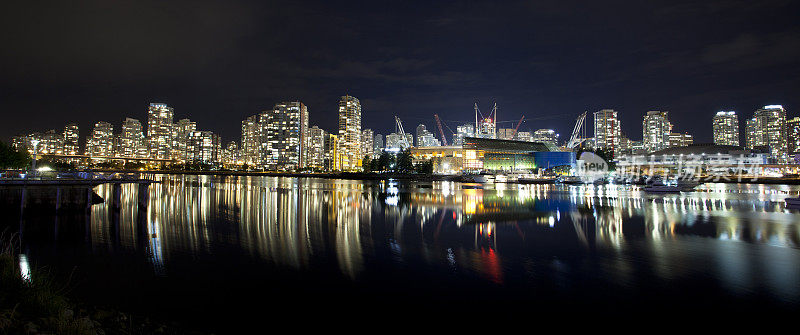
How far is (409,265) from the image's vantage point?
1548 cm

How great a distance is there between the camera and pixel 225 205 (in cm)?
3734

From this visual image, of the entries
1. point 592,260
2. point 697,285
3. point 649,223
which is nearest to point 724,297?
point 697,285

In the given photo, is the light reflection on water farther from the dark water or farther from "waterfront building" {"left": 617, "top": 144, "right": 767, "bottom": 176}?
"waterfront building" {"left": 617, "top": 144, "right": 767, "bottom": 176}

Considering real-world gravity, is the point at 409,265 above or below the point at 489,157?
below

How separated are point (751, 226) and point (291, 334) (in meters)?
27.6

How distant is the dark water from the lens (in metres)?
11.1

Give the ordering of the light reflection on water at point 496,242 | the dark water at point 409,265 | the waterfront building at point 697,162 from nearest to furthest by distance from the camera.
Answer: the dark water at point 409,265
the light reflection on water at point 496,242
the waterfront building at point 697,162

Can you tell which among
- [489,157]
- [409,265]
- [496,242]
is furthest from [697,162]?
[409,265]

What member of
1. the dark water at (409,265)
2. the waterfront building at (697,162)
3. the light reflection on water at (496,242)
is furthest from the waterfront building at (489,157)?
the dark water at (409,265)

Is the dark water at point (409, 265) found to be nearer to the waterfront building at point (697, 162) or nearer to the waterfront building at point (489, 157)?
the waterfront building at point (697, 162)

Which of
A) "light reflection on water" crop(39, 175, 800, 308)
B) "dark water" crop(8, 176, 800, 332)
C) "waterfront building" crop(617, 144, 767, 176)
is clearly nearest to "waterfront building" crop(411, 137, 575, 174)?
"waterfront building" crop(617, 144, 767, 176)

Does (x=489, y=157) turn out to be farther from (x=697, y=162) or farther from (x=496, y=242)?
(x=496, y=242)

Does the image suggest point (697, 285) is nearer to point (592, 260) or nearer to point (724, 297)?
point (724, 297)

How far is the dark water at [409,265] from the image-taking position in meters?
11.1
